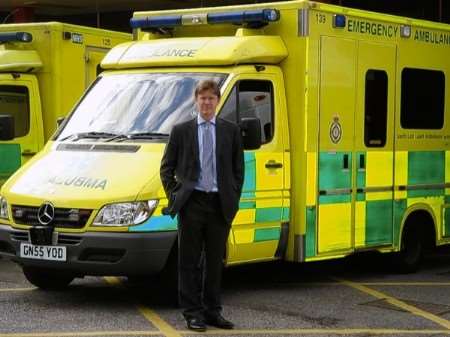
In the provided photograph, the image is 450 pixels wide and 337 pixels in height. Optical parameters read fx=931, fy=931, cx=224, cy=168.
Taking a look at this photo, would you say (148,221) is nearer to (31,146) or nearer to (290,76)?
(290,76)

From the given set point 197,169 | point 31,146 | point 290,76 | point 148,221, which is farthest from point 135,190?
point 31,146

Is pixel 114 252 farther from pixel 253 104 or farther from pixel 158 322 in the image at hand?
pixel 253 104

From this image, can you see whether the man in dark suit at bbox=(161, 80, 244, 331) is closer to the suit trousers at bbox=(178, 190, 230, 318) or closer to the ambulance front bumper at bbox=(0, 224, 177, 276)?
the suit trousers at bbox=(178, 190, 230, 318)

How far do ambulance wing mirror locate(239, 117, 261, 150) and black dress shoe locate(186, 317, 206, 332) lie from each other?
1.70 meters

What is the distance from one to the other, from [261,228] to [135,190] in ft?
4.71

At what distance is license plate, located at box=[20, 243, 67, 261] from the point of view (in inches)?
291

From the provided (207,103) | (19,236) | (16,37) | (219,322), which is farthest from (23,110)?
(219,322)

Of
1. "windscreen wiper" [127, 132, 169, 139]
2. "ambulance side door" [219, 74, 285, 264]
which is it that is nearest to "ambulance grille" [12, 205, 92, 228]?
"windscreen wiper" [127, 132, 169, 139]

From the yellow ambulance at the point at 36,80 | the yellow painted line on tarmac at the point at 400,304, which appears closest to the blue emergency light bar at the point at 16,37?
the yellow ambulance at the point at 36,80

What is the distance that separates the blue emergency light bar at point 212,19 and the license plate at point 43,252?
8.85 ft

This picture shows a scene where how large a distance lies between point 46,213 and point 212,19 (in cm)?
256

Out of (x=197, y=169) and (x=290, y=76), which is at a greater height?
(x=290, y=76)

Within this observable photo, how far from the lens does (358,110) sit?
9078 mm

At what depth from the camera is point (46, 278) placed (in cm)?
840
